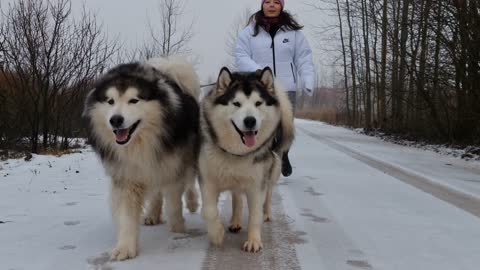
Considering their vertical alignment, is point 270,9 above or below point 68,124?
above

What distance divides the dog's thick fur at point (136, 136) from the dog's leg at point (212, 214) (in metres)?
0.31

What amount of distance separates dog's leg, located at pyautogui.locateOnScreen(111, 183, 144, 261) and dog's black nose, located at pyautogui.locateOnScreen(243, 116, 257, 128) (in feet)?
3.07

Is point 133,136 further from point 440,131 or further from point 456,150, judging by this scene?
point 440,131

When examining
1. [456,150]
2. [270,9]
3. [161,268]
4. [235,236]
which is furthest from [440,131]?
[161,268]

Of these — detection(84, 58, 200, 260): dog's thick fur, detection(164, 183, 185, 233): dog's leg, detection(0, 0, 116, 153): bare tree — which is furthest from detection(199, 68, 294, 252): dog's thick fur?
detection(0, 0, 116, 153): bare tree

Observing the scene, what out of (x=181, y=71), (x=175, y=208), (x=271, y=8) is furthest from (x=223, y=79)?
(x=271, y=8)

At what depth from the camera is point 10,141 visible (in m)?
10.9

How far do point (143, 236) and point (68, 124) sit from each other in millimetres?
9688

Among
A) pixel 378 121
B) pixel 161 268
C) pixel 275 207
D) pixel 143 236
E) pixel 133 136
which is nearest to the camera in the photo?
pixel 161 268

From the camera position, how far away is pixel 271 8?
4625 mm

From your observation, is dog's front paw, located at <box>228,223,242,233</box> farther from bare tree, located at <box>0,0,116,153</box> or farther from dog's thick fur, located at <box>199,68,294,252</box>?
bare tree, located at <box>0,0,116,153</box>

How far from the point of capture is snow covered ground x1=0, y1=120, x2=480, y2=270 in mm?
2852

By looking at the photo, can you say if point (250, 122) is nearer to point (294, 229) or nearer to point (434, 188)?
point (294, 229)

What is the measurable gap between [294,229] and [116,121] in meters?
1.77
